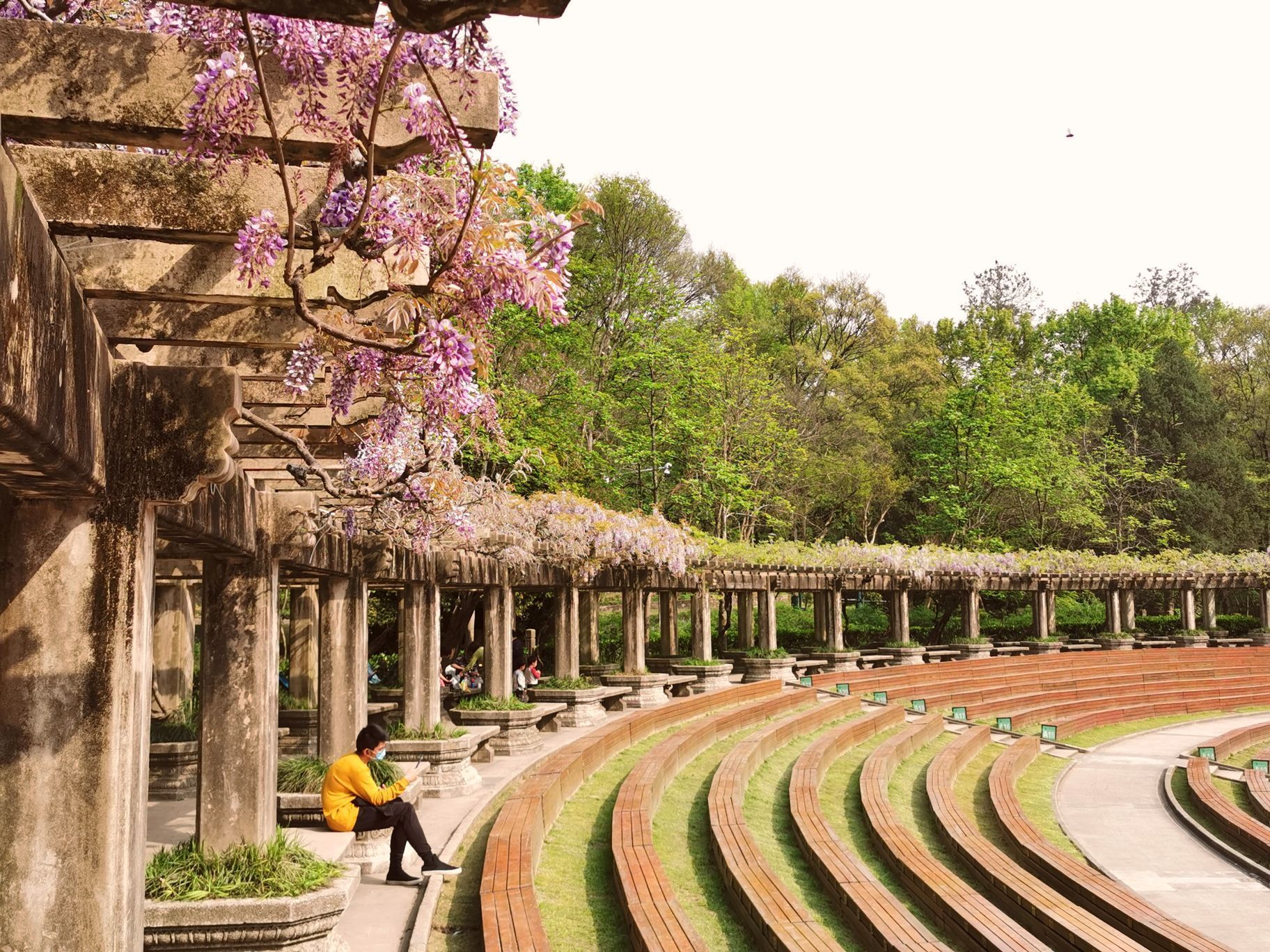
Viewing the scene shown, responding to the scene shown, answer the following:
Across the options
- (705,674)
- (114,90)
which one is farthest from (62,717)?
(705,674)

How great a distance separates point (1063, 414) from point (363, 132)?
162 feet

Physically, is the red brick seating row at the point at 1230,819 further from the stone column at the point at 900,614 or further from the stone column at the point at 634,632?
the stone column at the point at 900,614

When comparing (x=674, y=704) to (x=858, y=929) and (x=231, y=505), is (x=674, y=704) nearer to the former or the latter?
(x=858, y=929)

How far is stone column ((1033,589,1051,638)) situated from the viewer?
119 feet

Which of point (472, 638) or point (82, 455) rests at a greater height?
point (82, 455)

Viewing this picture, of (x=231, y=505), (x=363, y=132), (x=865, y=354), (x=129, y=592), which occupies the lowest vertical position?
(x=129, y=592)

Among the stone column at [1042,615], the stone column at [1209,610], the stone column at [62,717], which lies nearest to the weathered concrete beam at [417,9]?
the stone column at [62,717]

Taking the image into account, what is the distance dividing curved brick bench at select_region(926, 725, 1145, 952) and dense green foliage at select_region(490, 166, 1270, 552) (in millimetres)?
16856

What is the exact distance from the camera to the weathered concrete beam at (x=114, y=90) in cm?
367

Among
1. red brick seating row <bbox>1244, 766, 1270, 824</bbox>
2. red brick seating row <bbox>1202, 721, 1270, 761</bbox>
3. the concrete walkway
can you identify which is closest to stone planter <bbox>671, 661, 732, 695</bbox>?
the concrete walkway

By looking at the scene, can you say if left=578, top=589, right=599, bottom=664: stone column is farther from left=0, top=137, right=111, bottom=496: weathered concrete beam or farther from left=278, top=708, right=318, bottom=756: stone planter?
left=0, top=137, right=111, bottom=496: weathered concrete beam

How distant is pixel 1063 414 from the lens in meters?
48.8

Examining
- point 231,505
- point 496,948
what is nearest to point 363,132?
point 231,505

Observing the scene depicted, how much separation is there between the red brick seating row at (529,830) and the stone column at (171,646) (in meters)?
5.69
